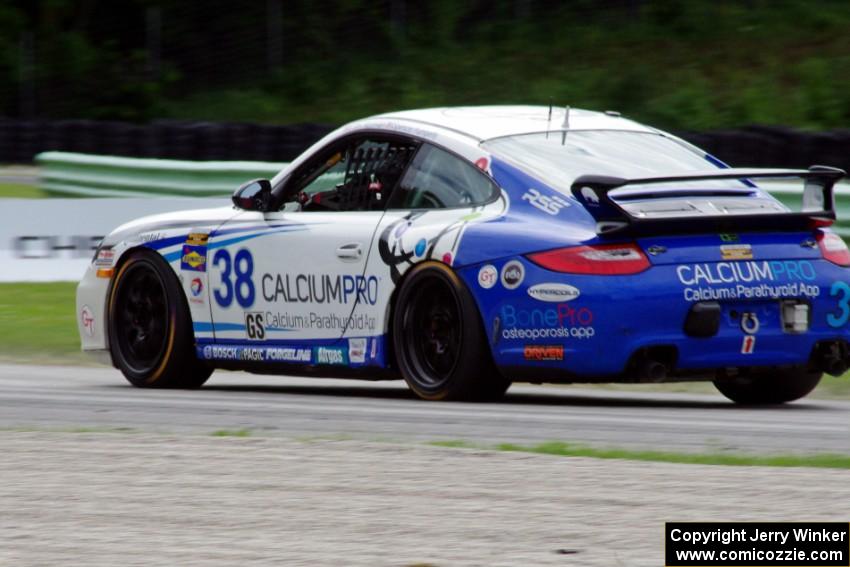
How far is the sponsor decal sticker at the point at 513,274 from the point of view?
7879 millimetres

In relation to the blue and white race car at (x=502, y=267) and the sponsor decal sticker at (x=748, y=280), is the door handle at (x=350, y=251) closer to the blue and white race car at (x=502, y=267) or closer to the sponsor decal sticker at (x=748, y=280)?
the blue and white race car at (x=502, y=267)

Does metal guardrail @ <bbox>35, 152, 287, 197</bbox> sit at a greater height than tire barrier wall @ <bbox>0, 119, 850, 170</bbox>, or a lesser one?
lesser

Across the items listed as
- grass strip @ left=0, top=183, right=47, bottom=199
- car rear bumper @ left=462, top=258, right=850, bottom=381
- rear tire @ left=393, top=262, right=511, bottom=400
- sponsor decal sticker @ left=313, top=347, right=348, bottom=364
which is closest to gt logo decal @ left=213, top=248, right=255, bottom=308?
sponsor decal sticker @ left=313, top=347, right=348, bottom=364

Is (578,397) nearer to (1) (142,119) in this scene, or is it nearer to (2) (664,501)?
(2) (664,501)

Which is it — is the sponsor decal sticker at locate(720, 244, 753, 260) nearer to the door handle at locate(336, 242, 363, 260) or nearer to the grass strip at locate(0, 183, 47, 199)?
the door handle at locate(336, 242, 363, 260)

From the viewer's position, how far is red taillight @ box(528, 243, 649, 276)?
770cm

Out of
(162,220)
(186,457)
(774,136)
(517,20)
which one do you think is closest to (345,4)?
(517,20)

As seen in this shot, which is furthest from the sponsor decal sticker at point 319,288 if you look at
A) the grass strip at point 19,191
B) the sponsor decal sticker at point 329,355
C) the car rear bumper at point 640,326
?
the grass strip at point 19,191

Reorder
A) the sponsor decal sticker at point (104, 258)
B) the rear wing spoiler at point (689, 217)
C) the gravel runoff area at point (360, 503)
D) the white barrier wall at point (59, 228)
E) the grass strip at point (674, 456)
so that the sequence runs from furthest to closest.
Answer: the white barrier wall at point (59, 228) → the sponsor decal sticker at point (104, 258) → the rear wing spoiler at point (689, 217) → the grass strip at point (674, 456) → the gravel runoff area at point (360, 503)

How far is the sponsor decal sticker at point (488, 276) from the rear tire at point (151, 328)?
2193mm

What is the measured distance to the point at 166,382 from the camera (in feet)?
31.6

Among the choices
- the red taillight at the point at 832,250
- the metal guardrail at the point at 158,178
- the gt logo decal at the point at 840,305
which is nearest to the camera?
the gt logo decal at the point at 840,305

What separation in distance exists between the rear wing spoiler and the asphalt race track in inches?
32.4

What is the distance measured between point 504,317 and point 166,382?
245 centimetres
